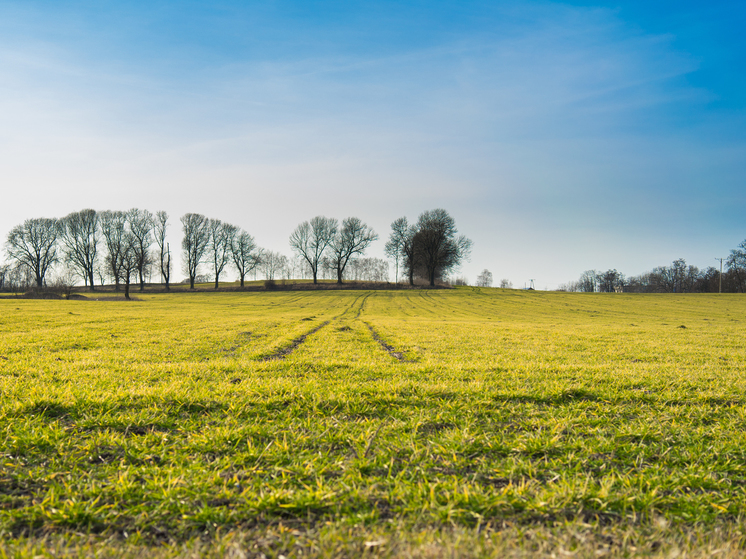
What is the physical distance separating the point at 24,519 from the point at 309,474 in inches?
78.7

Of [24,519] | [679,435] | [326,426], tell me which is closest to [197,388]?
[326,426]

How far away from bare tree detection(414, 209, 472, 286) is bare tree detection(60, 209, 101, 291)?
67.7 m

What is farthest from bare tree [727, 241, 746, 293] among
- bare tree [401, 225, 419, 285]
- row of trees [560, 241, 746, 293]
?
bare tree [401, 225, 419, 285]

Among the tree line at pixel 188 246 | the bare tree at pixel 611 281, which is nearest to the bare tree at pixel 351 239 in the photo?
the tree line at pixel 188 246

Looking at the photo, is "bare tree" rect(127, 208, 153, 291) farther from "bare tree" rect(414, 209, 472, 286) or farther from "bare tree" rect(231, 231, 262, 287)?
"bare tree" rect(414, 209, 472, 286)

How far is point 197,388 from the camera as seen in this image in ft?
17.0

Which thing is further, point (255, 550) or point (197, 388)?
point (197, 388)

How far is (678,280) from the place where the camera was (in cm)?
10256

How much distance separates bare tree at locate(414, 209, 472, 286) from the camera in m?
76.7

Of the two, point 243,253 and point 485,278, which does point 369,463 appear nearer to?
point 243,253

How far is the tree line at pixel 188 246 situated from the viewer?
69.1 m

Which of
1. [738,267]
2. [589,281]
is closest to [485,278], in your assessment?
[589,281]

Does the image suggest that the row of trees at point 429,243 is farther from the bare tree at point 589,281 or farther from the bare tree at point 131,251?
the bare tree at point 589,281

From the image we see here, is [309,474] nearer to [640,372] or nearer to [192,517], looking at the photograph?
[192,517]
